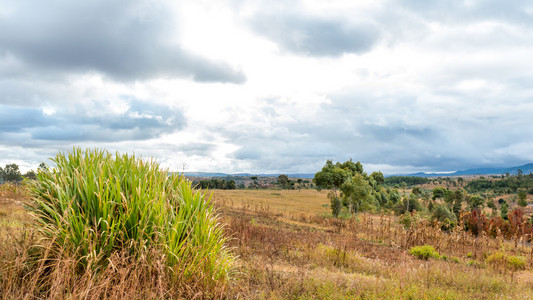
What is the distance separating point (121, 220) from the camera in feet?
15.7

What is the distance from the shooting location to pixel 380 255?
13445 mm

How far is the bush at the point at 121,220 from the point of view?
4535 mm

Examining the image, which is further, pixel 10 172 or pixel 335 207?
pixel 10 172

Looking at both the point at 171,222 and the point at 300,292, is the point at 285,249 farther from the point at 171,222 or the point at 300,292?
the point at 171,222

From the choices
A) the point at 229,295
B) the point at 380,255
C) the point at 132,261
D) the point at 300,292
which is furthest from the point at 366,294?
the point at 380,255

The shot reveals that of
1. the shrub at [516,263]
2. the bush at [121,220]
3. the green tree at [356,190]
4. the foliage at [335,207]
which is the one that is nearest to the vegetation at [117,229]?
the bush at [121,220]

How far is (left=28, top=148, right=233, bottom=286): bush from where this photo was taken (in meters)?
4.54

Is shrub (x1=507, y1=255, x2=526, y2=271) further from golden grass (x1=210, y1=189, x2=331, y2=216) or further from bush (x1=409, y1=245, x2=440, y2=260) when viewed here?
golden grass (x1=210, y1=189, x2=331, y2=216)

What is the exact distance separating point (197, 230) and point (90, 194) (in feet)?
5.73

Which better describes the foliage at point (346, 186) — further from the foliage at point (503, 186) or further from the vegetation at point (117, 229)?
the foliage at point (503, 186)

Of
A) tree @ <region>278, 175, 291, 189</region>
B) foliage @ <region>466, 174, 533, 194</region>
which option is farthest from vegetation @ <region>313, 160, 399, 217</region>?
foliage @ <region>466, 174, 533, 194</region>

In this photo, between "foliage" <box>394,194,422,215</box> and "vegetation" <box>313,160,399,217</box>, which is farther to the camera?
"foliage" <box>394,194,422,215</box>

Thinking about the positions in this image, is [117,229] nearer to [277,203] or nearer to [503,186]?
[277,203]

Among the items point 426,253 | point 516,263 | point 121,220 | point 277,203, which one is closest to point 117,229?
point 121,220
